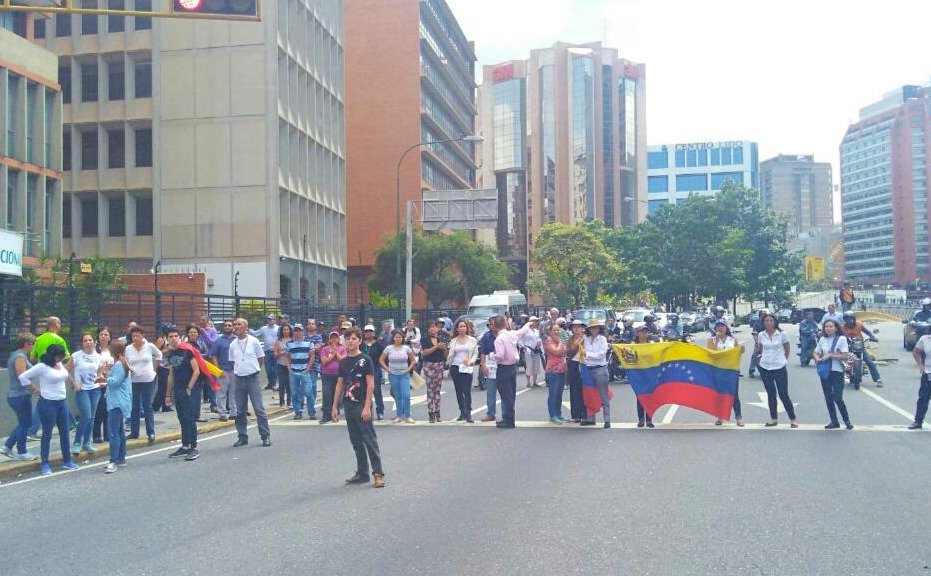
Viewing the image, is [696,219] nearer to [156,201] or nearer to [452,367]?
[156,201]

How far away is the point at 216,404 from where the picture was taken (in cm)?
1933

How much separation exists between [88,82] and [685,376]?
135 ft

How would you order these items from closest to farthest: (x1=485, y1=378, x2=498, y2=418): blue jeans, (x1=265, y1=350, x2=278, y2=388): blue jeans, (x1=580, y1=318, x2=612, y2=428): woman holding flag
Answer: (x1=580, y1=318, x2=612, y2=428): woman holding flag < (x1=485, y1=378, x2=498, y2=418): blue jeans < (x1=265, y1=350, x2=278, y2=388): blue jeans

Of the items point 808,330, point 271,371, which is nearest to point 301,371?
point 271,371

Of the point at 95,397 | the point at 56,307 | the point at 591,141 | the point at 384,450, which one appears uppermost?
the point at 591,141

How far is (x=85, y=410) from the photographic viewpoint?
43.4 feet

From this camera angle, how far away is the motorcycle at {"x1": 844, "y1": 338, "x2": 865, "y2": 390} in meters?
21.3

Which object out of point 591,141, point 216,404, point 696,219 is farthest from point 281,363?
point 591,141

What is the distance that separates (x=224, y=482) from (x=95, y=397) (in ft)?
11.3

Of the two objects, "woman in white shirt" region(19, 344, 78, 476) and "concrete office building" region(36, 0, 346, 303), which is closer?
"woman in white shirt" region(19, 344, 78, 476)

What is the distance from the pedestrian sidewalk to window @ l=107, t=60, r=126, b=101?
3172cm

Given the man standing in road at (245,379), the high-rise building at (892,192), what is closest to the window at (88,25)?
the man standing in road at (245,379)

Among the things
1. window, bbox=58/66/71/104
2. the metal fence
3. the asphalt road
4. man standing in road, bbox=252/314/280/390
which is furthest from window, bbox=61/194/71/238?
the asphalt road

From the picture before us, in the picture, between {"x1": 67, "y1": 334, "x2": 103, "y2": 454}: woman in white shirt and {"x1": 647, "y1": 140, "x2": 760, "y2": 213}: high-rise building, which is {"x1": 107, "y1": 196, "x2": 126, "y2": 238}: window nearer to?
{"x1": 67, "y1": 334, "x2": 103, "y2": 454}: woman in white shirt
